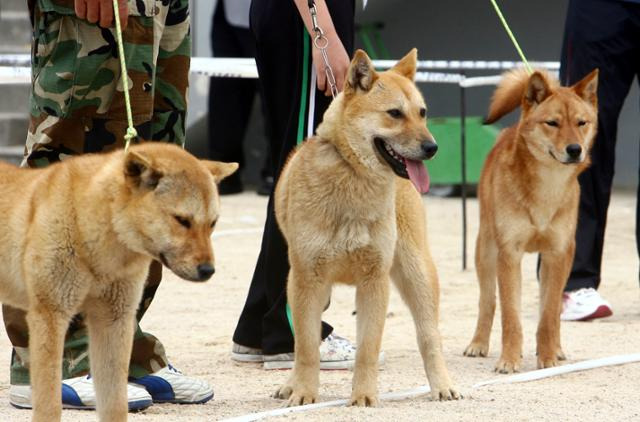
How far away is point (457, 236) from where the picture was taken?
386 inches

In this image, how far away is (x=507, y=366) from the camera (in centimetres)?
526

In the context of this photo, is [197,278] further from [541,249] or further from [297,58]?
[541,249]

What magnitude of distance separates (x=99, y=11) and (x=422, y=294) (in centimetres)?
161

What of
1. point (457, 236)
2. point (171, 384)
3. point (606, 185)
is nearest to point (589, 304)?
point (606, 185)

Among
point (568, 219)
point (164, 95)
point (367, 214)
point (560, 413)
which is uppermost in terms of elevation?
point (164, 95)

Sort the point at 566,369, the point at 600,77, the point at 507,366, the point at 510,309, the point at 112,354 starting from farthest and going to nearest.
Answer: the point at 600,77 < the point at 510,309 < the point at 507,366 < the point at 566,369 < the point at 112,354

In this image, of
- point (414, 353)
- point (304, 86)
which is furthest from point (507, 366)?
point (304, 86)

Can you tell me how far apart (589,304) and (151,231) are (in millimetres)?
3648

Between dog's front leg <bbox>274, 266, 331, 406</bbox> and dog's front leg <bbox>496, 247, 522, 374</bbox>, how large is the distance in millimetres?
1209

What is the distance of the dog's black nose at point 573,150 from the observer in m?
5.53

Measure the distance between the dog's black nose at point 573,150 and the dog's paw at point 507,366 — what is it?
0.99m

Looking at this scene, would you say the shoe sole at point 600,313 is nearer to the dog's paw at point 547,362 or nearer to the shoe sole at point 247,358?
the dog's paw at point 547,362

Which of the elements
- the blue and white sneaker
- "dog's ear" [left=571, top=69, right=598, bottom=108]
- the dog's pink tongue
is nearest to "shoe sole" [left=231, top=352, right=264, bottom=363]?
the blue and white sneaker

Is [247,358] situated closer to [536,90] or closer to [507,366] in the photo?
[507,366]
